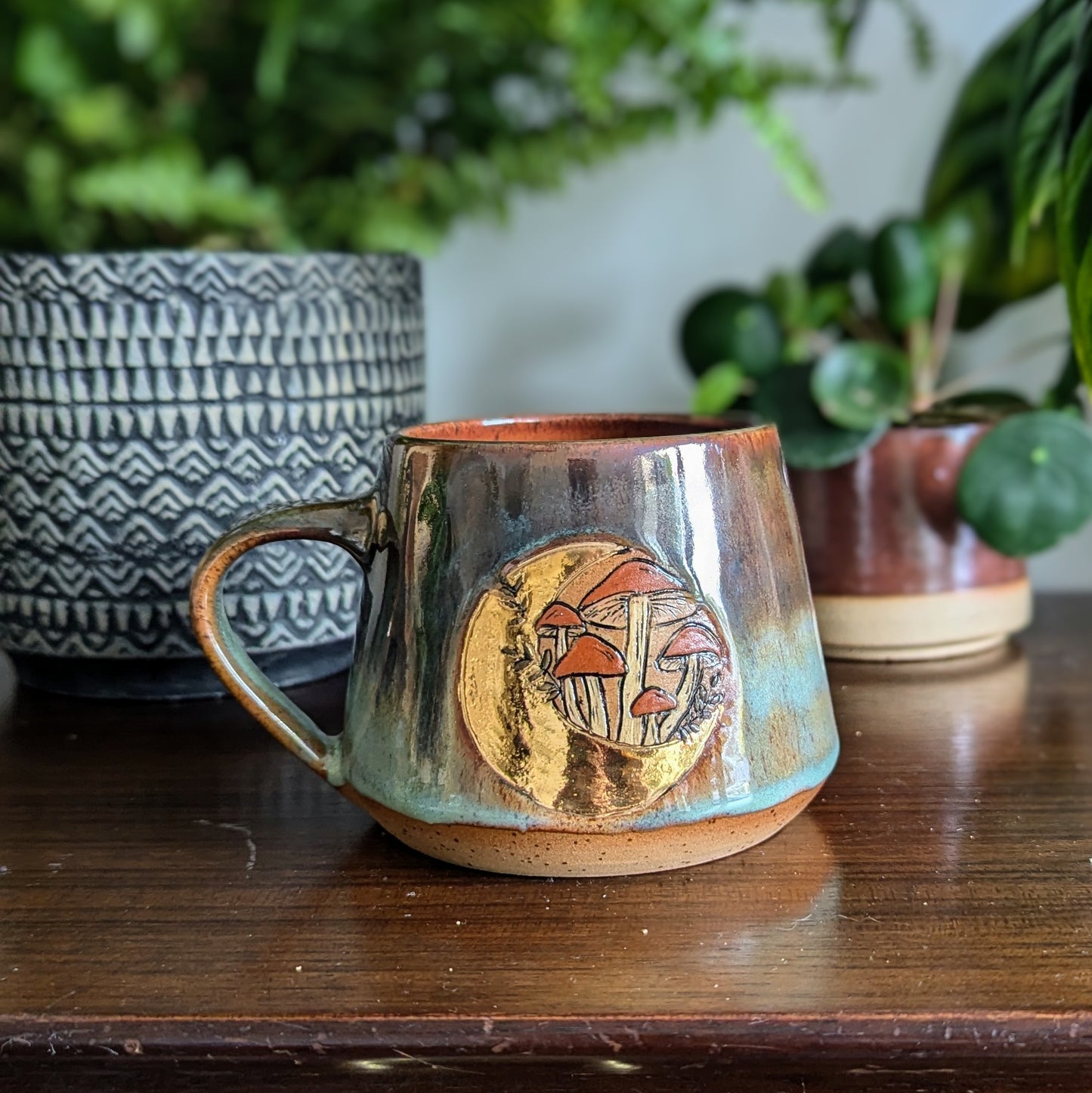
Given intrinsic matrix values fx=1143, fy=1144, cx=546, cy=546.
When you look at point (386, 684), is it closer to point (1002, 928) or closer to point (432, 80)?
point (1002, 928)

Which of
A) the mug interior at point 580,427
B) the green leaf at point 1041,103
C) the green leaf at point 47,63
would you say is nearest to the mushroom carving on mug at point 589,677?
the mug interior at point 580,427

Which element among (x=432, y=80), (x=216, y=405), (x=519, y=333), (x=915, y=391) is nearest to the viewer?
(x=216, y=405)

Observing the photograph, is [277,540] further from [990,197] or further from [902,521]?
[990,197]

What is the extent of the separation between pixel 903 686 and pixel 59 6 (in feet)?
2.10

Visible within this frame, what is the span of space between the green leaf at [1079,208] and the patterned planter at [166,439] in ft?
1.00

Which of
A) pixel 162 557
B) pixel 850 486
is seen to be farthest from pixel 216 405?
pixel 850 486

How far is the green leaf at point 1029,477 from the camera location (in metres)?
0.57

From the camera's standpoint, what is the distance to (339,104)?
770mm

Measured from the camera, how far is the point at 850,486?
60 cm

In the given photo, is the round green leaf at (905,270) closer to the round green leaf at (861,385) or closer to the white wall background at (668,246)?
the round green leaf at (861,385)

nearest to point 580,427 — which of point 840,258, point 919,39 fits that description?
point 840,258

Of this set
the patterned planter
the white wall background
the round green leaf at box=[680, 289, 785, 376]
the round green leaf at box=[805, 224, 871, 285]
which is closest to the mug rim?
the patterned planter

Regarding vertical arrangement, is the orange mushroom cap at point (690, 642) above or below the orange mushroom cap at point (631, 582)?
below

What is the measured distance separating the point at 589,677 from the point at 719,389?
13.7 inches
